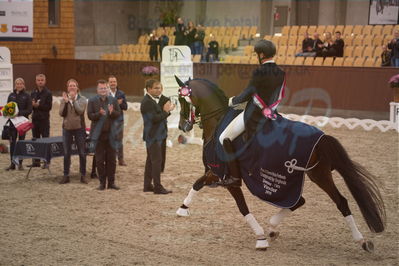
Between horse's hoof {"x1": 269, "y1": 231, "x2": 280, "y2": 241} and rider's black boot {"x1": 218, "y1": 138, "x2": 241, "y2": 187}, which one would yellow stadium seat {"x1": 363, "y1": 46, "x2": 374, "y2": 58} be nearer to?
horse's hoof {"x1": 269, "y1": 231, "x2": 280, "y2": 241}

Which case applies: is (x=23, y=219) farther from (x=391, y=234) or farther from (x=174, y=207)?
(x=391, y=234)

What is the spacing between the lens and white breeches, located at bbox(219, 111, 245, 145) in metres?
6.43

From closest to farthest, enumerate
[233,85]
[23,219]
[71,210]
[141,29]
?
[23,219] < [71,210] < [233,85] < [141,29]

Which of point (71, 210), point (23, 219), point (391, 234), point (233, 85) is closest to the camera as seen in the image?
point (391, 234)

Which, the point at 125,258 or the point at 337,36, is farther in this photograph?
the point at 337,36

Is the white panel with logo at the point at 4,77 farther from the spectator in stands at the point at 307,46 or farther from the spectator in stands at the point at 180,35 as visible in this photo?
the spectator in stands at the point at 180,35

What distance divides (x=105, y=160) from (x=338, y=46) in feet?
40.4

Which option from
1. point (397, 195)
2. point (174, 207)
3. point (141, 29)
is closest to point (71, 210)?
point (174, 207)

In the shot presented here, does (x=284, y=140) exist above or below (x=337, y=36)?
below

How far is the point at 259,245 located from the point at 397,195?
11.3ft

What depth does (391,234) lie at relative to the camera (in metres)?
6.97

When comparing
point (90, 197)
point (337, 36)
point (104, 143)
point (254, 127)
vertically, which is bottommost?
point (90, 197)

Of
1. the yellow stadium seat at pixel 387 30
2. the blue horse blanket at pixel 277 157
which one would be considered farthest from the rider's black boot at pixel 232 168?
the yellow stadium seat at pixel 387 30

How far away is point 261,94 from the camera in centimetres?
626
